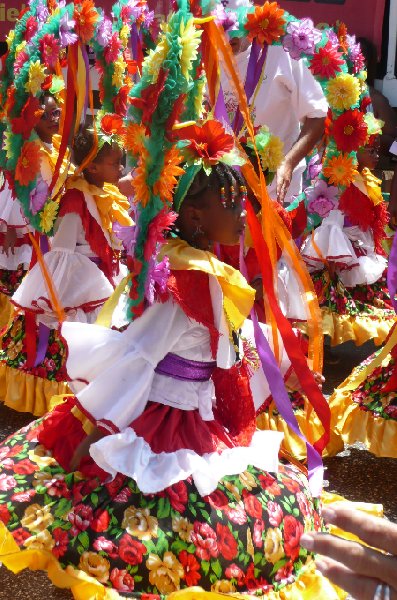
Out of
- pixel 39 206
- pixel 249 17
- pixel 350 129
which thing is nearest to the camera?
pixel 249 17

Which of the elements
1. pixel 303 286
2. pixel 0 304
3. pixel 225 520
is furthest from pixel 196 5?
pixel 0 304

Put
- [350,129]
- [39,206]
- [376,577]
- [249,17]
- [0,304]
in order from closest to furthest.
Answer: [376,577], [249,17], [39,206], [350,129], [0,304]

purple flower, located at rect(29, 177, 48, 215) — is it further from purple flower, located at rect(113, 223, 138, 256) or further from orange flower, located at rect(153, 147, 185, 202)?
orange flower, located at rect(153, 147, 185, 202)

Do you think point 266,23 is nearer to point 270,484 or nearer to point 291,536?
point 270,484

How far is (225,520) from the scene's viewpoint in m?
2.75

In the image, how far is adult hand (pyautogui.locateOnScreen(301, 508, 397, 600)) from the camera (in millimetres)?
1318

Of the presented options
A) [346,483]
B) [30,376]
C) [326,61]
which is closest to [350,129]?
[326,61]

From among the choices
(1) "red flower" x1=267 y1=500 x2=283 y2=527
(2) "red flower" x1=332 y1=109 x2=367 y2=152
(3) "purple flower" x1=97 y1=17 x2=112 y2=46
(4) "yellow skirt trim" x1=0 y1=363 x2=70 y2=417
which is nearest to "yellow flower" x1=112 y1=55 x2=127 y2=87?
(3) "purple flower" x1=97 y1=17 x2=112 y2=46

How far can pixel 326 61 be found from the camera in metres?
4.19

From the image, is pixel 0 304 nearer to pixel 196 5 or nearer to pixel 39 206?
pixel 39 206

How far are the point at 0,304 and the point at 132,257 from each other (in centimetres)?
376

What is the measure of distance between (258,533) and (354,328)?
3.43m

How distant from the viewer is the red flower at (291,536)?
282 cm

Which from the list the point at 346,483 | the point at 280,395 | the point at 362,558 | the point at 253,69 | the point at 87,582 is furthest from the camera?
the point at 346,483
